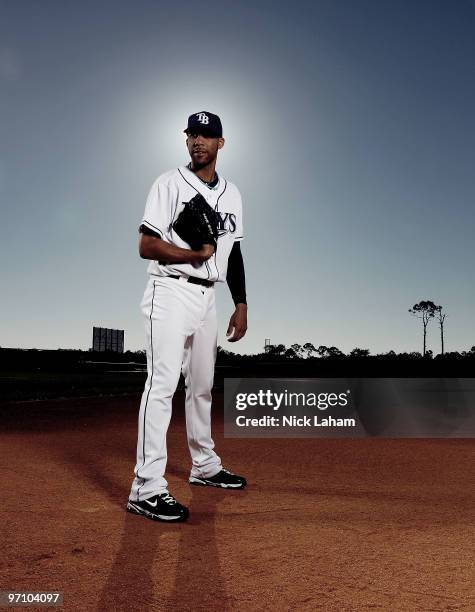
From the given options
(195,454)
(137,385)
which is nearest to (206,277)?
(195,454)

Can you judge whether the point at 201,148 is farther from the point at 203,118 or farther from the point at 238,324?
the point at 238,324

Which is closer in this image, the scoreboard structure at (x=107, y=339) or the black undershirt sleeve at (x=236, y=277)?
the black undershirt sleeve at (x=236, y=277)

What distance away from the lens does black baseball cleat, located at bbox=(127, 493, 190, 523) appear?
12.0 ft

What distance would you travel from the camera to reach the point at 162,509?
145 inches

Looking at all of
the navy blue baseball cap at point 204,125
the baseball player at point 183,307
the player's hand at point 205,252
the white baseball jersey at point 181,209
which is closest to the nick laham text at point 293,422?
the baseball player at point 183,307

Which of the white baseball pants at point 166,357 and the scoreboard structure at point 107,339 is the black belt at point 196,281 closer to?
the white baseball pants at point 166,357

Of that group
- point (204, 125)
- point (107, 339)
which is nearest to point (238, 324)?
point (204, 125)

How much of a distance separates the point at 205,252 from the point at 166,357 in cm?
74

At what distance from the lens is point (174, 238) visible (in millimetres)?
4254

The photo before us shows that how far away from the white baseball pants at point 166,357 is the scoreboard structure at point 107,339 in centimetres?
5613

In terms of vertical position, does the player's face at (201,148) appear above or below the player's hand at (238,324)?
above

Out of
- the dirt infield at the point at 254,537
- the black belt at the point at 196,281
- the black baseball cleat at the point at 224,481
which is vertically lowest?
the dirt infield at the point at 254,537

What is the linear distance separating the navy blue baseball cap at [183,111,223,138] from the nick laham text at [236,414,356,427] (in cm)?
762

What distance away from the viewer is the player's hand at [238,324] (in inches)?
190
